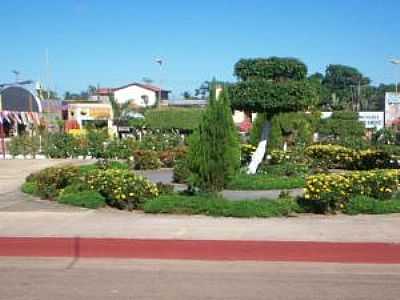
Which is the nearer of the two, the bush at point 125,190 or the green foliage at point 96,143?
the bush at point 125,190

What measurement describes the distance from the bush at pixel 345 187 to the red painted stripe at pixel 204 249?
102 inches

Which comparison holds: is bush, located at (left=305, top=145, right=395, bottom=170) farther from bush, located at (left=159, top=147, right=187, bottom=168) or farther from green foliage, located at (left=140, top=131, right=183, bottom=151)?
green foliage, located at (left=140, top=131, right=183, bottom=151)

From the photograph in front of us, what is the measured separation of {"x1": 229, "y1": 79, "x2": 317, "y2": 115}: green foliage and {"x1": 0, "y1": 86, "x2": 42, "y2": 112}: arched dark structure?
51.2 m

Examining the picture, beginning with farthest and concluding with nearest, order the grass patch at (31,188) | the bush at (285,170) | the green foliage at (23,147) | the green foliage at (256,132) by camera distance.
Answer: the green foliage at (23,147)
the green foliage at (256,132)
the bush at (285,170)
the grass patch at (31,188)

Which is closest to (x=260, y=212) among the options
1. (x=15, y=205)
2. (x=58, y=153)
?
(x=15, y=205)

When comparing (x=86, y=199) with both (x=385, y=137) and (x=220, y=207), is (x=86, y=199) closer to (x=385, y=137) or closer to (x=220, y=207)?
(x=220, y=207)

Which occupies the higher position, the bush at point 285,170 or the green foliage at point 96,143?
the green foliage at point 96,143

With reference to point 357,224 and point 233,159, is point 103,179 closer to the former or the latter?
point 233,159

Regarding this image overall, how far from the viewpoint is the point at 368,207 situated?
10.9 m

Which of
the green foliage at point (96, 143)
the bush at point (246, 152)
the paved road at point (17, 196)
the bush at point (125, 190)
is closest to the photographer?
the bush at point (125, 190)

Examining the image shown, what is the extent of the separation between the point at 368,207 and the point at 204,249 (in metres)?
3.70

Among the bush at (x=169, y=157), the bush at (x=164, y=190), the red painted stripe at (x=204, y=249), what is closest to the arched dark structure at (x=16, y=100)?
the bush at (x=169, y=157)

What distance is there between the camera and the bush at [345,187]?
10.9 meters

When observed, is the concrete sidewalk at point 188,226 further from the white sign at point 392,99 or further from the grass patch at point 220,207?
the white sign at point 392,99
